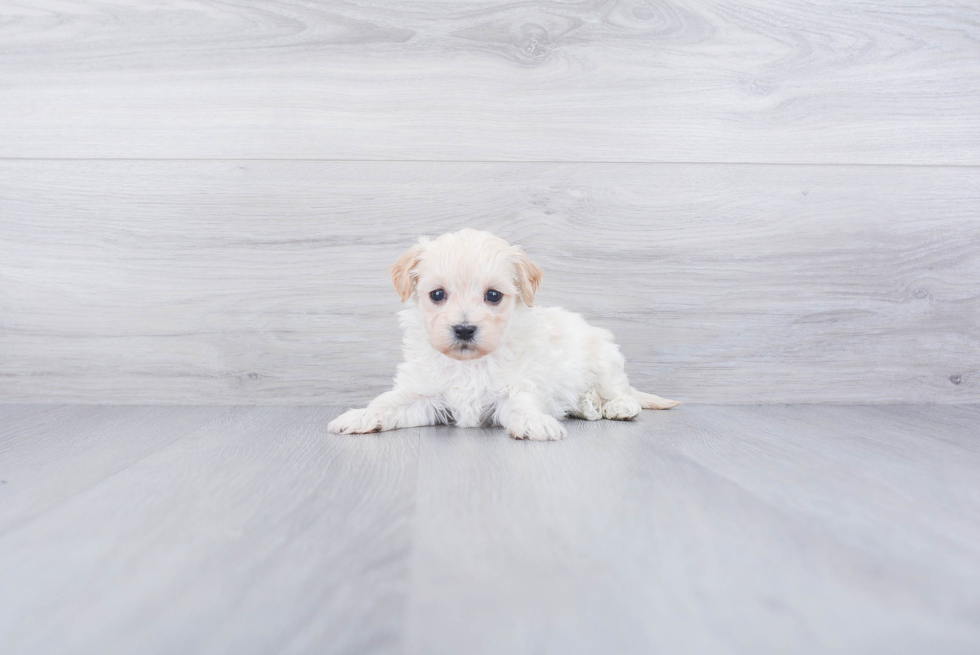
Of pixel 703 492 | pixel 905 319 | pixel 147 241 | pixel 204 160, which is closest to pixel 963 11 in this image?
pixel 905 319

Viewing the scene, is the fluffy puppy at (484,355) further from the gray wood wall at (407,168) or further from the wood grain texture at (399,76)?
the wood grain texture at (399,76)

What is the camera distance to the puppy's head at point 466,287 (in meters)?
1.26

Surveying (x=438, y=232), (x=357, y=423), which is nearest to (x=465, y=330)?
(x=357, y=423)

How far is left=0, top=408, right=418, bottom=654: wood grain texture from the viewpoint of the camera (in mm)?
465

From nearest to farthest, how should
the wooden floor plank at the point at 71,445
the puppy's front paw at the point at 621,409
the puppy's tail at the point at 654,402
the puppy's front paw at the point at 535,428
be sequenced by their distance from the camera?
1. the wooden floor plank at the point at 71,445
2. the puppy's front paw at the point at 535,428
3. the puppy's front paw at the point at 621,409
4. the puppy's tail at the point at 654,402

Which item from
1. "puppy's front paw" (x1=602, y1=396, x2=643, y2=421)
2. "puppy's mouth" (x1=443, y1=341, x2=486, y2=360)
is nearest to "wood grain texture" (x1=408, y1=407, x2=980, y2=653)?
"puppy's mouth" (x1=443, y1=341, x2=486, y2=360)

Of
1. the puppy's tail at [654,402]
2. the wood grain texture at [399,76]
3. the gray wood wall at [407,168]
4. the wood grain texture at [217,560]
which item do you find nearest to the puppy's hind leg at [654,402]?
the puppy's tail at [654,402]

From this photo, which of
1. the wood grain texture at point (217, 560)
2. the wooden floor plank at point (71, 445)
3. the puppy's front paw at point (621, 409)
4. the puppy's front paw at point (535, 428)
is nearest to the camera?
the wood grain texture at point (217, 560)

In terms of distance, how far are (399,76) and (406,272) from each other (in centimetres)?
71

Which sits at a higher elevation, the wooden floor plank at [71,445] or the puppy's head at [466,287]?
the puppy's head at [466,287]

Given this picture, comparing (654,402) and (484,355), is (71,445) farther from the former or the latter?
(654,402)

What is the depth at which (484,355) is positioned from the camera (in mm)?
1298

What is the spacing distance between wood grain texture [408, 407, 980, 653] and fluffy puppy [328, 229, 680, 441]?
0.70 feet

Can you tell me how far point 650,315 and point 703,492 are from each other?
956mm
